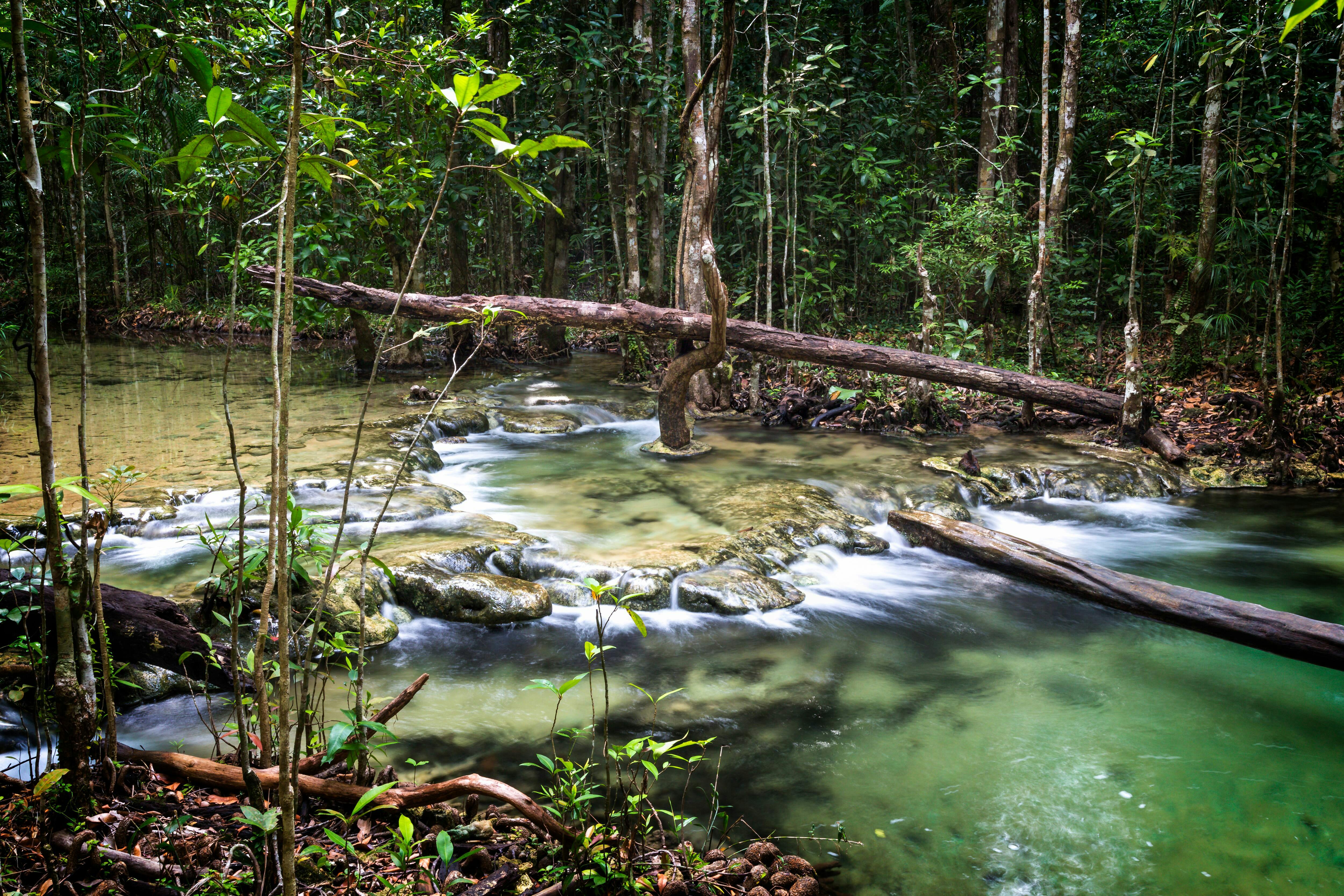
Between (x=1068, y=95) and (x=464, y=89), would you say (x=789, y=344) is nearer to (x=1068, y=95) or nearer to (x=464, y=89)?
(x=1068, y=95)

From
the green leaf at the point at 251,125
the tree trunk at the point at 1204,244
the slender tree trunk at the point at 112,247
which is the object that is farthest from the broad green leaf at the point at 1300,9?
the slender tree trunk at the point at 112,247

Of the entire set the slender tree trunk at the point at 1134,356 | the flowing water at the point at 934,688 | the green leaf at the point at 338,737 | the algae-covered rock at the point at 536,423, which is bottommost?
the flowing water at the point at 934,688

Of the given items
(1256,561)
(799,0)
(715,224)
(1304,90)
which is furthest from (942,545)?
(715,224)

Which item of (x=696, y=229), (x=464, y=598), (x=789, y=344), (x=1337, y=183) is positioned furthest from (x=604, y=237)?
(x=464, y=598)

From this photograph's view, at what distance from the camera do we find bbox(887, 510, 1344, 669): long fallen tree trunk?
4.73 metres

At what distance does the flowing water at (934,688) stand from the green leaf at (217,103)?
2.82 m

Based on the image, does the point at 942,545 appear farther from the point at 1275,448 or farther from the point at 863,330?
the point at 863,330

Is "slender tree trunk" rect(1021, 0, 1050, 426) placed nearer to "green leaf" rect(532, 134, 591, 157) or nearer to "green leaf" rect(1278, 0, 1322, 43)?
"green leaf" rect(532, 134, 591, 157)

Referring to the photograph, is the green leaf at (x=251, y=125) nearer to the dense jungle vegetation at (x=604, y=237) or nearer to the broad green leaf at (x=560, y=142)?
the dense jungle vegetation at (x=604, y=237)

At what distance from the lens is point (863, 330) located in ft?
51.2

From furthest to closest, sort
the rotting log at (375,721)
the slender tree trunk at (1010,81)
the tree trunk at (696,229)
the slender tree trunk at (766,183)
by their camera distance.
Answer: the slender tree trunk at (1010,81) → the slender tree trunk at (766,183) → the tree trunk at (696,229) → the rotting log at (375,721)

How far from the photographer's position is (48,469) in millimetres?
2047

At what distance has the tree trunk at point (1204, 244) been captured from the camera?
9875 mm

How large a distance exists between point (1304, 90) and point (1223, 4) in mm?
3294
